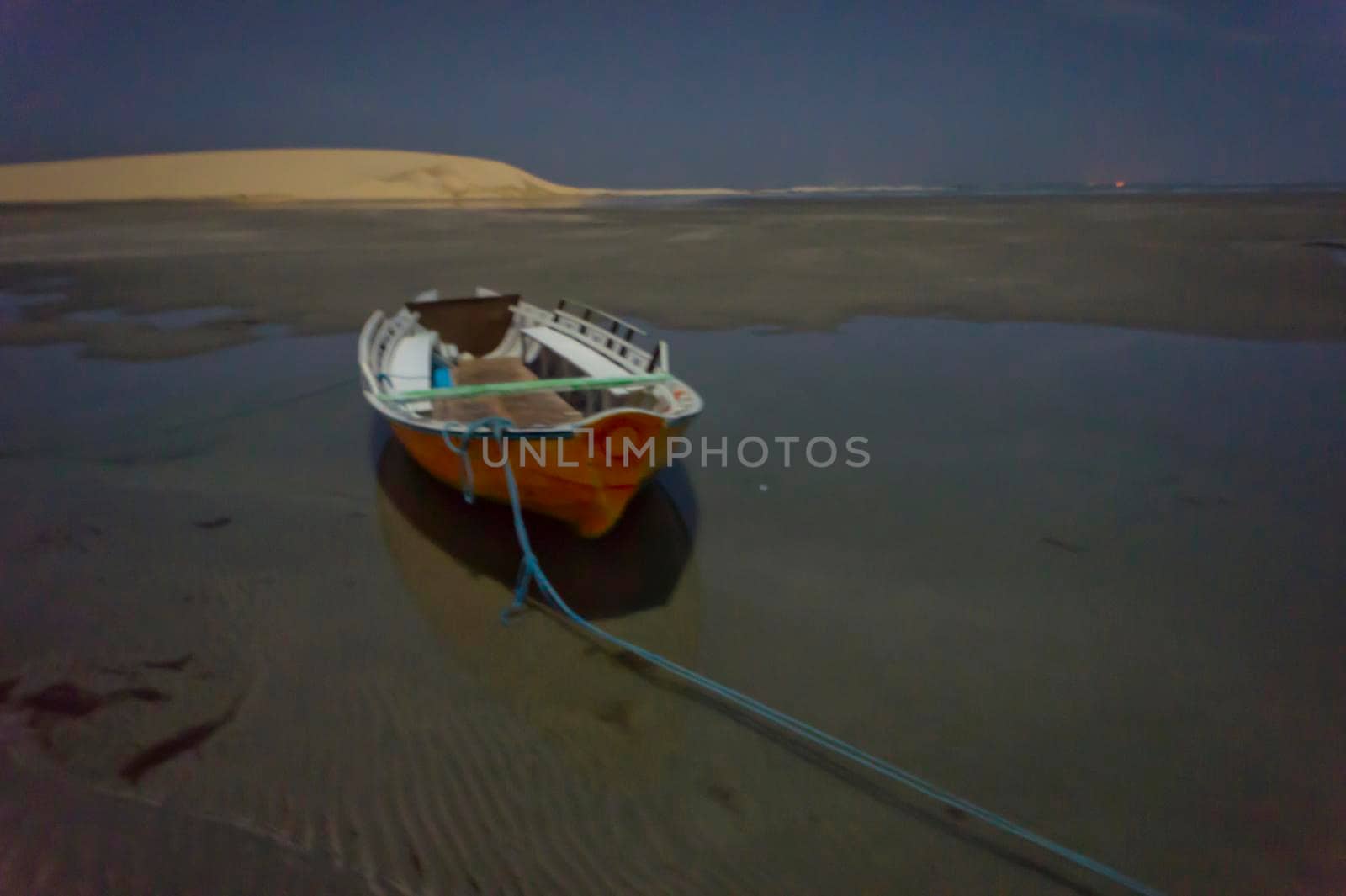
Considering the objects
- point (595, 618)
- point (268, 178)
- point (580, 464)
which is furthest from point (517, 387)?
point (268, 178)

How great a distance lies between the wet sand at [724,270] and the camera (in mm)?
12305

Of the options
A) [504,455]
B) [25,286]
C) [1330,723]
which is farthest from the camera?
[25,286]

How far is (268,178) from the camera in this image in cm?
7119

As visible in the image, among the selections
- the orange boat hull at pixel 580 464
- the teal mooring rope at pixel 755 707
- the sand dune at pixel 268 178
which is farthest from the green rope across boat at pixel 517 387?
the sand dune at pixel 268 178

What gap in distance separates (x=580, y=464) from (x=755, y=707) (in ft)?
5.78

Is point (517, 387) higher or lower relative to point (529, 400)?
higher

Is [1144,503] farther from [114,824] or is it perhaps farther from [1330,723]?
[114,824]

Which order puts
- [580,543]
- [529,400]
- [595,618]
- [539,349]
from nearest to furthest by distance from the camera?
[595,618]
[580,543]
[529,400]
[539,349]

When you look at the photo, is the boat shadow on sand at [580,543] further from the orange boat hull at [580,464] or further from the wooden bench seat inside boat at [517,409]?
the wooden bench seat inside boat at [517,409]

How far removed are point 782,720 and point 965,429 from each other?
15.0 feet

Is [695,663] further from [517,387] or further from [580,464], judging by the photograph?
[517,387]

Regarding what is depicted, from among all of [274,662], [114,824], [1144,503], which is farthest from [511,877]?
[1144,503]

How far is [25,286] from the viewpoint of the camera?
15992 millimetres

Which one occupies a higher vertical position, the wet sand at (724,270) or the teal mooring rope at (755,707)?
the wet sand at (724,270)
